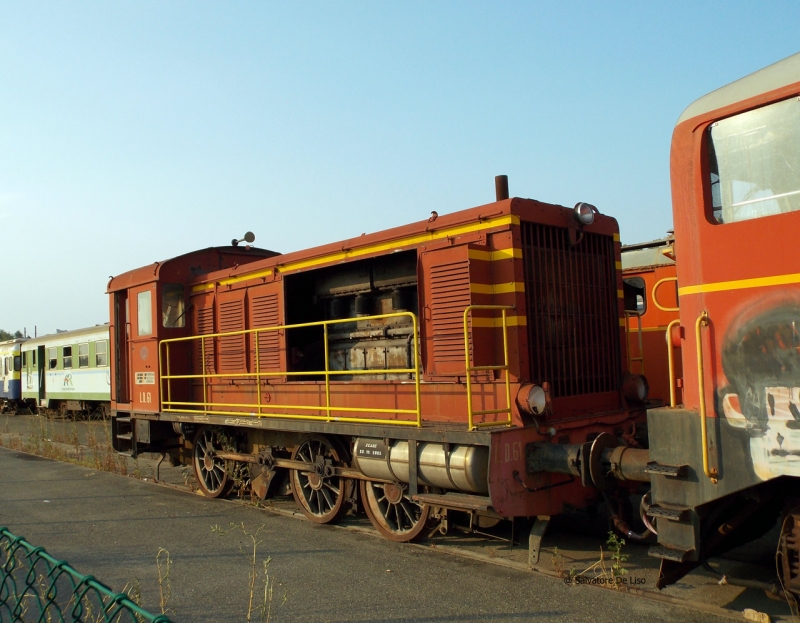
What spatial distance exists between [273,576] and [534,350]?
10.3 ft

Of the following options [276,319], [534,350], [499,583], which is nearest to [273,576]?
[499,583]

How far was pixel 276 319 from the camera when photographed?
893 centimetres

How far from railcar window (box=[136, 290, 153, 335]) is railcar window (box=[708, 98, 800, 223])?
862 centimetres

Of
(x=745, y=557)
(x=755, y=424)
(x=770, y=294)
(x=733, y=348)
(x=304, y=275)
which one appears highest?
(x=304, y=275)

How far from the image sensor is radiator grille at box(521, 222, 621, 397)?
655cm

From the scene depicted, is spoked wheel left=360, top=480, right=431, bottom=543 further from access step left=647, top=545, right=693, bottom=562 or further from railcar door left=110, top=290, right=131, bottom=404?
railcar door left=110, top=290, right=131, bottom=404

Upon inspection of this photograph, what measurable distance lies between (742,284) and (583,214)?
300 cm

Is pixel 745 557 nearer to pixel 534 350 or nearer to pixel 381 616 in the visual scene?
pixel 534 350

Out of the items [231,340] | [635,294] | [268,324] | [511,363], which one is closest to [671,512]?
[511,363]

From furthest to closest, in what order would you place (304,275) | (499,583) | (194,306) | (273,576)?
1. (194,306)
2. (304,275)
3. (273,576)
4. (499,583)

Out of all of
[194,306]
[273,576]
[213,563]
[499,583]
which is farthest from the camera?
[194,306]

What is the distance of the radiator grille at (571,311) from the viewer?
6.55 metres

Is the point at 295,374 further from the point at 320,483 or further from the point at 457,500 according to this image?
the point at 457,500

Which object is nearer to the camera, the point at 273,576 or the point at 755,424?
the point at 755,424
